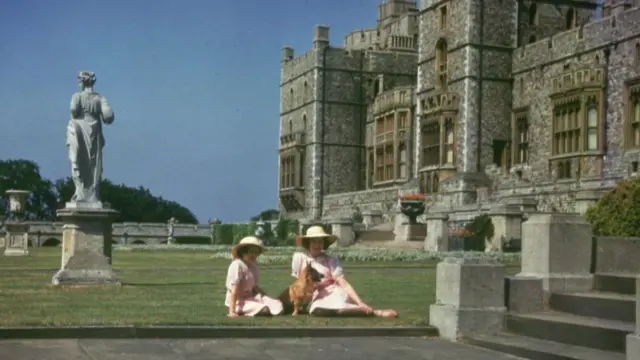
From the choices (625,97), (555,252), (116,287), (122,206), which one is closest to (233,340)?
(555,252)

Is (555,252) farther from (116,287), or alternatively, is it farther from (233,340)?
(116,287)

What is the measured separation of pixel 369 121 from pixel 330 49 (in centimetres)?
553

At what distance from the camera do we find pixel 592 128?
45.4 metres

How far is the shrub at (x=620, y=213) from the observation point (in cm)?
1378

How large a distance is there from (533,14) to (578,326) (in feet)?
149

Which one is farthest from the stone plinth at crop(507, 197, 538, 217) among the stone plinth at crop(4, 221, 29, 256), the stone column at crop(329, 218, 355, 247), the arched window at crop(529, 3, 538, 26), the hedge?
the stone plinth at crop(4, 221, 29, 256)

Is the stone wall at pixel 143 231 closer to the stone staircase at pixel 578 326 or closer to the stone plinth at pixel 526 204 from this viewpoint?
the stone plinth at pixel 526 204

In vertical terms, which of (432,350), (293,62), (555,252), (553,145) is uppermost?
(293,62)

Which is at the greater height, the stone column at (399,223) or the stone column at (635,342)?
the stone column at (399,223)

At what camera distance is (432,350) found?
11938 millimetres

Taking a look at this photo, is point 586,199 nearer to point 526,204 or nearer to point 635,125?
point 526,204

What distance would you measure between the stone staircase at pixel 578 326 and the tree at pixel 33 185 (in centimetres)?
11317

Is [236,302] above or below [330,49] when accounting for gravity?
below

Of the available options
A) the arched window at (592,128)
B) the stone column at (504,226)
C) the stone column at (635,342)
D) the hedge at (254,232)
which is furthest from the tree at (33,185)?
the stone column at (635,342)
